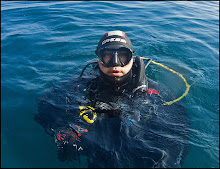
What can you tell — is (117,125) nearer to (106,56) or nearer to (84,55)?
(106,56)

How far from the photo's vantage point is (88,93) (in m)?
3.77

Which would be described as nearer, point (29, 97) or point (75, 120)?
point (75, 120)

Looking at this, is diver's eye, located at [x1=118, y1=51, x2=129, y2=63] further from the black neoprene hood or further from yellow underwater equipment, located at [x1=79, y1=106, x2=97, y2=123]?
yellow underwater equipment, located at [x1=79, y1=106, x2=97, y2=123]

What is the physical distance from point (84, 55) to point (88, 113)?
11.8 feet

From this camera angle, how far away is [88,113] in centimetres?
311

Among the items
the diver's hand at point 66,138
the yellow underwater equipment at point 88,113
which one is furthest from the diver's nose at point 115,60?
the diver's hand at point 66,138

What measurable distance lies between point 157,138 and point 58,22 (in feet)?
27.9

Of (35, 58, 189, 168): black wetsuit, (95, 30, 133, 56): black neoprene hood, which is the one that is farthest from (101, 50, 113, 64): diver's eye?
(35, 58, 189, 168): black wetsuit

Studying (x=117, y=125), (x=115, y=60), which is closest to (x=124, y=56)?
(x=115, y=60)

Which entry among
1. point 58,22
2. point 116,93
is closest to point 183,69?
point 116,93

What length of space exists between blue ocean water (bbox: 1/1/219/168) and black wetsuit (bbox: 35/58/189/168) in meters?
0.21

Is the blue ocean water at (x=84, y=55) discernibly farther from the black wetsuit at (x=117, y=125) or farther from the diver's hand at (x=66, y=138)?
the black wetsuit at (x=117, y=125)

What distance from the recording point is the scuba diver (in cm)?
249

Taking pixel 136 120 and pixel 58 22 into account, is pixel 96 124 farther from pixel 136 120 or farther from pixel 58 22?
pixel 58 22
